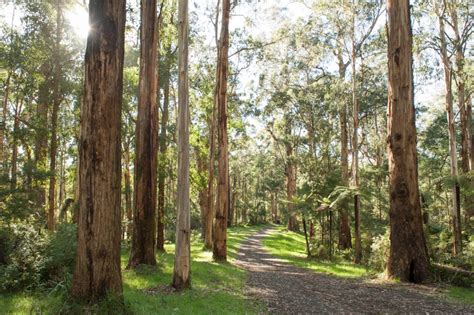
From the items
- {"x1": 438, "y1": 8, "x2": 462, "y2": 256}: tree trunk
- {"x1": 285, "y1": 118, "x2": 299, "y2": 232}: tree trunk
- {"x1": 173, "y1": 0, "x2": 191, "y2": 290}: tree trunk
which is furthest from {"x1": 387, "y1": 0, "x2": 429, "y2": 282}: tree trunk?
{"x1": 285, "y1": 118, "x2": 299, "y2": 232}: tree trunk

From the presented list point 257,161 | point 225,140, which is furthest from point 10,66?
point 257,161

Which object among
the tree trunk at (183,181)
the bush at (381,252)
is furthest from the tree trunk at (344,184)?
the tree trunk at (183,181)

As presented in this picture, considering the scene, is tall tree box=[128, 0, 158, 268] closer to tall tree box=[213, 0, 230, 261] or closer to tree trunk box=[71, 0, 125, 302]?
tall tree box=[213, 0, 230, 261]

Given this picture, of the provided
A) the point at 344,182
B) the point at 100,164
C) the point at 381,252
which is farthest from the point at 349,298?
the point at 344,182

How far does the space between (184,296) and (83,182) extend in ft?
12.0

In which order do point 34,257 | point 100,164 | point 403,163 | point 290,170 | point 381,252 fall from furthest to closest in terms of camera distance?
point 290,170 → point 381,252 → point 403,163 → point 34,257 → point 100,164

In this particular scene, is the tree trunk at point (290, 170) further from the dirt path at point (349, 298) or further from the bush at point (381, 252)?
the dirt path at point (349, 298)

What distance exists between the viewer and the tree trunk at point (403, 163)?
1034 centimetres

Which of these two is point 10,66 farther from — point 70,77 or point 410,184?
point 410,184

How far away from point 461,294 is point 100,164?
854 centimetres

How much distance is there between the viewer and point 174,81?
25984mm

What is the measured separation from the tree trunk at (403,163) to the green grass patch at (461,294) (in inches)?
30.9

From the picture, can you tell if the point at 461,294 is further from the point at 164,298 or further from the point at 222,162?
the point at 222,162

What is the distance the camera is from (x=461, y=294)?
916cm
